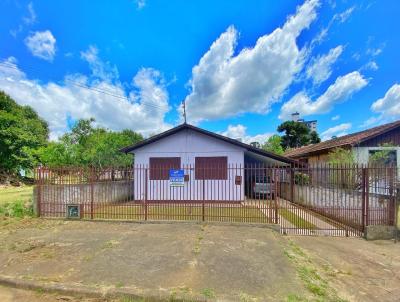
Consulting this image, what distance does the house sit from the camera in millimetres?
13602

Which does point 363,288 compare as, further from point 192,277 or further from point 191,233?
point 191,233

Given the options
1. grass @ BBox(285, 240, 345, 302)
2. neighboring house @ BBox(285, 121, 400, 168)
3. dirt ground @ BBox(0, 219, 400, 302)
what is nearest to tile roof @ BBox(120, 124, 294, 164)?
neighboring house @ BBox(285, 121, 400, 168)

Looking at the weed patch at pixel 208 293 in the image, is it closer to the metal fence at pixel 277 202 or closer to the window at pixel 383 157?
the metal fence at pixel 277 202

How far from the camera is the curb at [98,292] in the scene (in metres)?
3.97

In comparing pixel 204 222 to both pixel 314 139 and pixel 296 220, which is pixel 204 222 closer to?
pixel 296 220

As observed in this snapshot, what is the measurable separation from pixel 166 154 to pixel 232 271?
31.8 feet

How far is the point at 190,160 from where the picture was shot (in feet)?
45.7

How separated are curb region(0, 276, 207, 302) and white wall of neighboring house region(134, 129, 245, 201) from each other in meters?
9.07

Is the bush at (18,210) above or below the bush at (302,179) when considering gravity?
Answer: below

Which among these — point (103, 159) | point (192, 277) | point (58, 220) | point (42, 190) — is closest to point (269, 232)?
point (192, 277)

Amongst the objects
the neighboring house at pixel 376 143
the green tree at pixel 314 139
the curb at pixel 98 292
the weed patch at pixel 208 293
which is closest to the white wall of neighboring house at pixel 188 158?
the neighboring house at pixel 376 143

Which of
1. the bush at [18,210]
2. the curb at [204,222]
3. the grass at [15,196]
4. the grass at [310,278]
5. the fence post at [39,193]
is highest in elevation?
the fence post at [39,193]

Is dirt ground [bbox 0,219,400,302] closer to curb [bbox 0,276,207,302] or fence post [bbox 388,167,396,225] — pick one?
curb [bbox 0,276,207,302]

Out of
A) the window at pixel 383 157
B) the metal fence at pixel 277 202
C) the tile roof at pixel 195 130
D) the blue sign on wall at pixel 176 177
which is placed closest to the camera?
the metal fence at pixel 277 202
